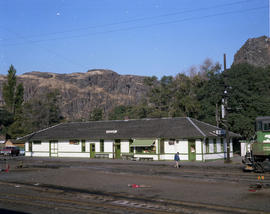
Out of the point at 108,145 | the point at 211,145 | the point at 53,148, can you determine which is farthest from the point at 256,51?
the point at 53,148

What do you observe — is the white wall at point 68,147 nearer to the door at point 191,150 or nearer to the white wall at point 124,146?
the white wall at point 124,146

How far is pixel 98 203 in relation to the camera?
1203cm

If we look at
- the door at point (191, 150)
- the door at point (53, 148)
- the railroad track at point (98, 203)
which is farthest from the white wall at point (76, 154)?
the railroad track at point (98, 203)

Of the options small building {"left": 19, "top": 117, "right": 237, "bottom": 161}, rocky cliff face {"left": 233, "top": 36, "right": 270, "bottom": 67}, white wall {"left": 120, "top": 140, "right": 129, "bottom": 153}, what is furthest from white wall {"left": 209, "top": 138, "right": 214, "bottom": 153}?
rocky cliff face {"left": 233, "top": 36, "right": 270, "bottom": 67}

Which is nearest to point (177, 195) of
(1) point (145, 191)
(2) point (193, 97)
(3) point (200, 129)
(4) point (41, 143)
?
(1) point (145, 191)

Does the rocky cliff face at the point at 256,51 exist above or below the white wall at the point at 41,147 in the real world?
above

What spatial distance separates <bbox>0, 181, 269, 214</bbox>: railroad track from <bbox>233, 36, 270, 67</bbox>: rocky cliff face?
343ft

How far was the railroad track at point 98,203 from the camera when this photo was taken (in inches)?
419

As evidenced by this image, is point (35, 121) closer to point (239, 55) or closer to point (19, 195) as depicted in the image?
point (19, 195)

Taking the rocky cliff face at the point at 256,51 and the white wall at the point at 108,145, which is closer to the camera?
the white wall at the point at 108,145

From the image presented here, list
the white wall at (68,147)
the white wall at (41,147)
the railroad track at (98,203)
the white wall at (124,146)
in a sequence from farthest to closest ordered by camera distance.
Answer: the white wall at (41,147) < the white wall at (68,147) < the white wall at (124,146) < the railroad track at (98,203)

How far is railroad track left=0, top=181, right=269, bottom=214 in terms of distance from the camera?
1064 cm

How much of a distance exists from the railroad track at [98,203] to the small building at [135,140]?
20761 mm

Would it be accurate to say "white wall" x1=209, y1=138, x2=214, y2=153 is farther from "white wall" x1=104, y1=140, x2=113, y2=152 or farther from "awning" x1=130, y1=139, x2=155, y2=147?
"white wall" x1=104, y1=140, x2=113, y2=152
